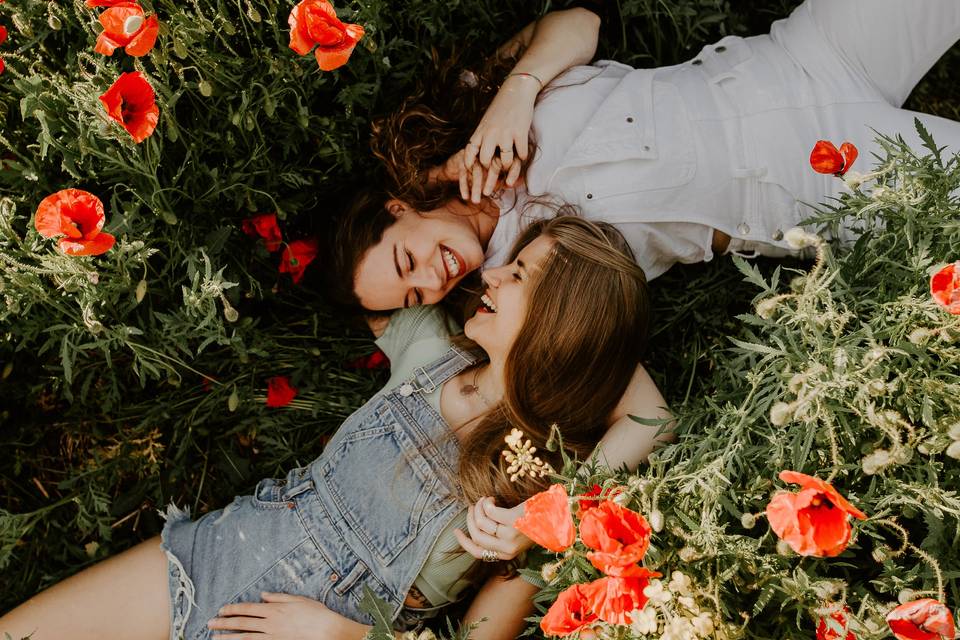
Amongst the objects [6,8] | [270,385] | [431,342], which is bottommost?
[270,385]

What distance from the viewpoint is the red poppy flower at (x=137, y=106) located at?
1440 millimetres

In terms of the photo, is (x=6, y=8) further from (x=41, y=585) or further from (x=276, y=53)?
(x=41, y=585)

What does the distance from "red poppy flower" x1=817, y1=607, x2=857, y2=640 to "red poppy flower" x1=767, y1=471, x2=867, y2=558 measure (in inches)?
10.2

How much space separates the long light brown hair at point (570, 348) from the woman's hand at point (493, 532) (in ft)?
0.28

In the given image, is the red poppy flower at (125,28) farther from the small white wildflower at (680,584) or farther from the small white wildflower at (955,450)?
the small white wildflower at (955,450)

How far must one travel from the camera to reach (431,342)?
2.14 m

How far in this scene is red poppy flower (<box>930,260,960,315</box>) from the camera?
1090mm

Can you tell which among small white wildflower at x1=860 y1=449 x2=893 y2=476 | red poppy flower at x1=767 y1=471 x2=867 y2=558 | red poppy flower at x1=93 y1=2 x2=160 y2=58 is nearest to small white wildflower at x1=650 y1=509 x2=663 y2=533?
red poppy flower at x1=767 y1=471 x2=867 y2=558

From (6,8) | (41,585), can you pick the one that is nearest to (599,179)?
(6,8)

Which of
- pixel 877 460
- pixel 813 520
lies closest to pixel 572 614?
pixel 813 520

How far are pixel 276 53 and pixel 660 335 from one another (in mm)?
1445

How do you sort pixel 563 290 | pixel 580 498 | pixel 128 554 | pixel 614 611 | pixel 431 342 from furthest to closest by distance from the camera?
pixel 431 342 → pixel 128 554 → pixel 563 290 → pixel 580 498 → pixel 614 611

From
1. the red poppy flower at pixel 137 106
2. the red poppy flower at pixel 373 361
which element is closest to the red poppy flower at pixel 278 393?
the red poppy flower at pixel 373 361

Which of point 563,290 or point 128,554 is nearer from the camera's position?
point 563,290
